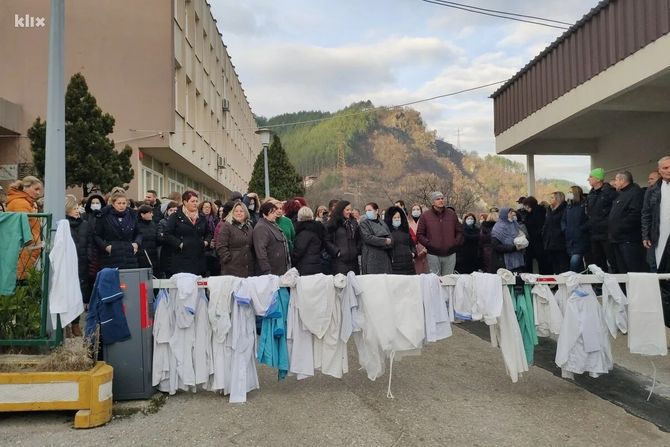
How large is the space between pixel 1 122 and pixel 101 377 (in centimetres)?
1629

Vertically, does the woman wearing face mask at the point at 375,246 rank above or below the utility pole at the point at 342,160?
below

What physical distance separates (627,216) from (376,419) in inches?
192

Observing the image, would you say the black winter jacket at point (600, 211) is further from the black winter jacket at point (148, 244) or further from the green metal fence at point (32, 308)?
the green metal fence at point (32, 308)

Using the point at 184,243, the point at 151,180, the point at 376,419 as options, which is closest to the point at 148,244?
the point at 184,243

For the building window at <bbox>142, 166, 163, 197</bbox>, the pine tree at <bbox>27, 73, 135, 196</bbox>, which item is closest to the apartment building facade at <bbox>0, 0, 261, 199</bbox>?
the building window at <bbox>142, 166, 163, 197</bbox>

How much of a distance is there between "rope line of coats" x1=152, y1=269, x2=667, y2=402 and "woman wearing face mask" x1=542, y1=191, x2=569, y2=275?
4318 millimetres

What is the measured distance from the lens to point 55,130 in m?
5.34

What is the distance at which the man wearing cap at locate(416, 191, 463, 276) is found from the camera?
8.66m

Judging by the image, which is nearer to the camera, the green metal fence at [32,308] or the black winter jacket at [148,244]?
the green metal fence at [32,308]

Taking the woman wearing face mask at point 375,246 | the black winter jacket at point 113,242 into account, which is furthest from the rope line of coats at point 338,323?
the woman wearing face mask at point 375,246

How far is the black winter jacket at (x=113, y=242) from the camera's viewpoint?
691 cm

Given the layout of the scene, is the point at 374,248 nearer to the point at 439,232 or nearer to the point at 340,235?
the point at 340,235

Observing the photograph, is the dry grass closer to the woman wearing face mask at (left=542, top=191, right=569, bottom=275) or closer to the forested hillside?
the woman wearing face mask at (left=542, top=191, right=569, bottom=275)

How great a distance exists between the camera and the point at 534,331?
5.25 metres
